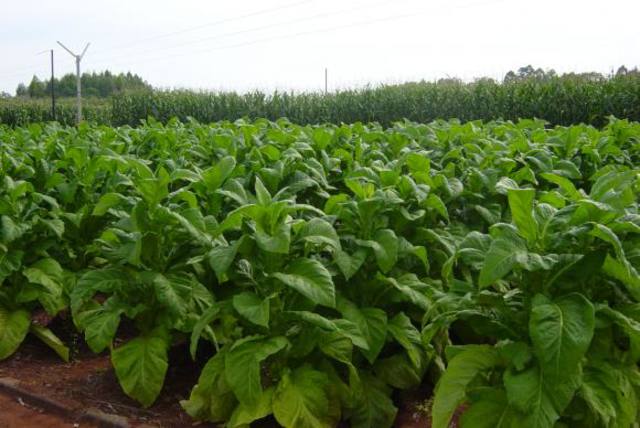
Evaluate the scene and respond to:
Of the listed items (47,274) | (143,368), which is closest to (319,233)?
(143,368)

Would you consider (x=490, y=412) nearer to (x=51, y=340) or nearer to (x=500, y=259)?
(x=500, y=259)

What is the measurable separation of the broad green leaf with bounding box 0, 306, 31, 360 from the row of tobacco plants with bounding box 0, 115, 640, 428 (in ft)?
0.04

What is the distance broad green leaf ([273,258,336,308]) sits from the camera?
308cm

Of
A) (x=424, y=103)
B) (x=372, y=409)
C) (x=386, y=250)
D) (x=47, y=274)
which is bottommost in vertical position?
(x=372, y=409)

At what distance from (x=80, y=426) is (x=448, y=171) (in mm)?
2765

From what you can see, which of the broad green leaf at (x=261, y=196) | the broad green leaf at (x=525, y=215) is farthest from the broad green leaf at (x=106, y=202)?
the broad green leaf at (x=525, y=215)

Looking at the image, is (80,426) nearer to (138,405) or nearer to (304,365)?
(138,405)

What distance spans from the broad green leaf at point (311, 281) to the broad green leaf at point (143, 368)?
3.20 feet

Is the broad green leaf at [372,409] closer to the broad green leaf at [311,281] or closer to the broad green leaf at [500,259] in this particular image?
the broad green leaf at [311,281]

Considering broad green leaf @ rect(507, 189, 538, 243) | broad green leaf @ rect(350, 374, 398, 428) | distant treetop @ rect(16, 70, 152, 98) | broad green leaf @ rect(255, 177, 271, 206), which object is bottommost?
broad green leaf @ rect(350, 374, 398, 428)

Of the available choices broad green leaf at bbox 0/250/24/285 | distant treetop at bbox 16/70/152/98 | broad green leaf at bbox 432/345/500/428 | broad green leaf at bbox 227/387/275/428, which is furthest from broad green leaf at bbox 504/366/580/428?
distant treetop at bbox 16/70/152/98

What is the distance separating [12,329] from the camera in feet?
14.6

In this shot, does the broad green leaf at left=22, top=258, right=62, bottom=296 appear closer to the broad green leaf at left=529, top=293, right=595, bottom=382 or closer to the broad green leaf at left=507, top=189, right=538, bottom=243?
the broad green leaf at left=507, top=189, right=538, bottom=243

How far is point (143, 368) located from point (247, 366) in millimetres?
813
